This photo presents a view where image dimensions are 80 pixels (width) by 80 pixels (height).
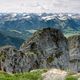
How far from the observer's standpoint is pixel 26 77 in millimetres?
32719

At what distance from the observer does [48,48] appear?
136 metres

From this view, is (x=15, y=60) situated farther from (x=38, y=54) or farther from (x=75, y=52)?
(x=75, y=52)

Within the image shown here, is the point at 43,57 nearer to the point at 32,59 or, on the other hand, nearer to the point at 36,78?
the point at 32,59

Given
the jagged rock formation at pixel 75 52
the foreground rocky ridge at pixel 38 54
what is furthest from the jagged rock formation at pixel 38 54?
the jagged rock formation at pixel 75 52

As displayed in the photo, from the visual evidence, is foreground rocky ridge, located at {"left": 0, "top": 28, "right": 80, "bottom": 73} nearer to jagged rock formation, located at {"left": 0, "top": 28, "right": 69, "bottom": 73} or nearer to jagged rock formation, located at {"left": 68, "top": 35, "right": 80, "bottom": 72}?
jagged rock formation, located at {"left": 0, "top": 28, "right": 69, "bottom": 73}

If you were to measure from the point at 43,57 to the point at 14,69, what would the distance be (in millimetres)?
19203

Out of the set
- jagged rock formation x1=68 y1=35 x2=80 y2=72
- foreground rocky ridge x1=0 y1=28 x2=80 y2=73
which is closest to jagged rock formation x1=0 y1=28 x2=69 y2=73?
foreground rocky ridge x1=0 y1=28 x2=80 y2=73

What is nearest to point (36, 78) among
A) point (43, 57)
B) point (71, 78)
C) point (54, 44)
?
point (71, 78)

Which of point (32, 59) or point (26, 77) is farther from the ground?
point (26, 77)

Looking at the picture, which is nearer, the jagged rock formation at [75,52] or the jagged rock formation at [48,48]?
the jagged rock formation at [48,48]

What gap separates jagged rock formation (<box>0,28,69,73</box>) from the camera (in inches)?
4377

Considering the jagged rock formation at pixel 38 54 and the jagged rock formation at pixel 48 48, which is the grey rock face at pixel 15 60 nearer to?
the jagged rock formation at pixel 38 54

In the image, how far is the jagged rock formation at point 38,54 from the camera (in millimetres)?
111188

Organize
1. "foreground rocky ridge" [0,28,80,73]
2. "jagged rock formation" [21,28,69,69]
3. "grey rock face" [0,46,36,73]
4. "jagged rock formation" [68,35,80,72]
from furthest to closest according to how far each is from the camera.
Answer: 1. "jagged rock formation" [68,35,80,72]
2. "jagged rock formation" [21,28,69,69]
3. "foreground rocky ridge" [0,28,80,73]
4. "grey rock face" [0,46,36,73]
